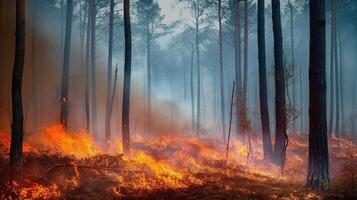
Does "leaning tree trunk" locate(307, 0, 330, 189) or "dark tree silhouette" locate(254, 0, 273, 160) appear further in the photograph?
"dark tree silhouette" locate(254, 0, 273, 160)

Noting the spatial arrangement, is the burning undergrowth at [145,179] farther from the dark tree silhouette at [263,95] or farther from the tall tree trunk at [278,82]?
the tall tree trunk at [278,82]

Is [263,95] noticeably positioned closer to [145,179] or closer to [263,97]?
[263,97]

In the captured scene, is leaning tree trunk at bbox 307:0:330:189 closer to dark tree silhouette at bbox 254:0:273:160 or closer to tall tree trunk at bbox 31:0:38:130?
dark tree silhouette at bbox 254:0:273:160

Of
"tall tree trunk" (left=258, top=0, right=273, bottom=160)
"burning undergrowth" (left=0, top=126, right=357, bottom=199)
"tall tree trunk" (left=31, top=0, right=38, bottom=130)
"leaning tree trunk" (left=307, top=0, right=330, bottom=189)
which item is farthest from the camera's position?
"tall tree trunk" (left=31, top=0, right=38, bottom=130)

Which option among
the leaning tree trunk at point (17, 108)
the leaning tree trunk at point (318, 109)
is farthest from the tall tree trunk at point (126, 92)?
the leaning tree trunk at point (318, 109)

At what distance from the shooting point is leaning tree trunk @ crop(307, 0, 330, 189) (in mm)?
9477

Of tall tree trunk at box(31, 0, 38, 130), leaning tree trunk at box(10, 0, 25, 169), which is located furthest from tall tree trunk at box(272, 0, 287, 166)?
tall tree trunk at box(31, 0, 38, 130)

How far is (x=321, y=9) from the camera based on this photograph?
9.58 metres

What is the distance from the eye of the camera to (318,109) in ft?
31.1

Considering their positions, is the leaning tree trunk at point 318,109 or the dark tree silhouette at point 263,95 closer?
the leaning tree trunk at point 318,109

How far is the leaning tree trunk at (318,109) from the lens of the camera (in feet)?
31.1

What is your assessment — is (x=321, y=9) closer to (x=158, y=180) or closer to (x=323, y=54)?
(x=323, y=54)

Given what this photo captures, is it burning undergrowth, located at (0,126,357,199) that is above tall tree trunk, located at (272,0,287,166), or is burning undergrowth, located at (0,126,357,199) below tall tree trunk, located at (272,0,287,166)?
below

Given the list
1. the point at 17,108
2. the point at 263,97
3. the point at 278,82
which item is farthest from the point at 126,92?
the point at 278,82
